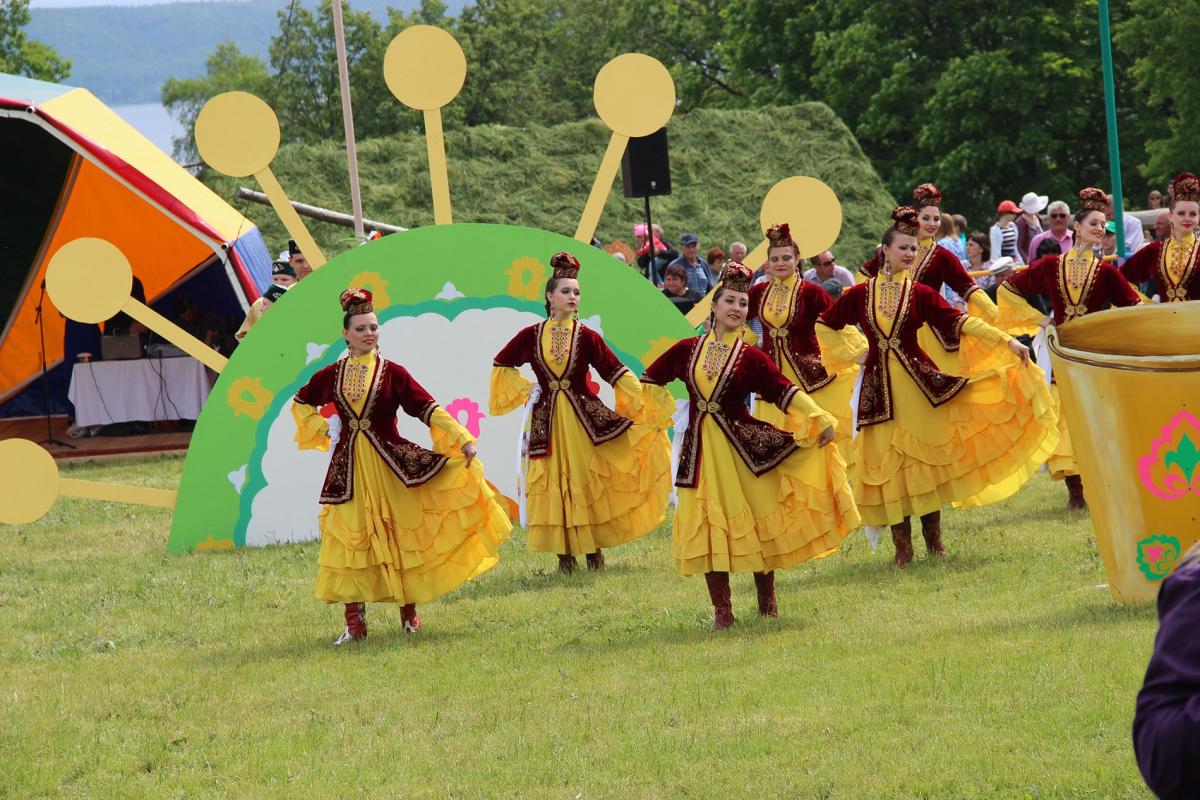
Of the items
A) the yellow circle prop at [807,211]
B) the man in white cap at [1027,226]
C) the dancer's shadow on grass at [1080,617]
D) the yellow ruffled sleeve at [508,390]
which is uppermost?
the yellow circle prop at [807,211]

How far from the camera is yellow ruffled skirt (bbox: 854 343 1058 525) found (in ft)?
26.4

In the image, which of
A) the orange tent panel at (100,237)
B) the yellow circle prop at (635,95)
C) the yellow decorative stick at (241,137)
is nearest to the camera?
the yellow decorative stick at (241,137)

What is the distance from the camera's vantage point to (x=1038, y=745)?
16.3ft

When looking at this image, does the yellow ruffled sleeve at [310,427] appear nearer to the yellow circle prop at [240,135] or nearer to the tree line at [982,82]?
the yellow circle prop at [240,135]

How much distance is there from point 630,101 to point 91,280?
354 centimetres

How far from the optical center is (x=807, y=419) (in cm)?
698

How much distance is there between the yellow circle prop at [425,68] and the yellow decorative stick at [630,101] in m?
0.94

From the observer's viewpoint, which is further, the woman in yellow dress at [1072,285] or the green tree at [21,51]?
the green tree at [21,51]

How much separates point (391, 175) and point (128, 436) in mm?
8337

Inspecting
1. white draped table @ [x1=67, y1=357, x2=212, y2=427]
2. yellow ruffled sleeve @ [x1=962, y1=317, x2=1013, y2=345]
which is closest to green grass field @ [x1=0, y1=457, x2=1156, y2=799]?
yellow ruffled sleeve @ [x1=962, y1=317, x2=1013, y2=345]

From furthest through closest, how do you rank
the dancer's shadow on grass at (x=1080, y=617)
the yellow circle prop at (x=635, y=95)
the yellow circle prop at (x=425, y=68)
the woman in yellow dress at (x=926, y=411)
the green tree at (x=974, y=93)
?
the green tree at (x=974, y=93)
the yellow circle prop at (x=635, y=95)
the yellow circle prop at (x=425, y=68)
the woman in yellow dress at (x=926, y=411)
the dancer's shadow on grass at (x=1080, y=617)

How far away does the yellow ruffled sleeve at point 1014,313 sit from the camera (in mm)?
8953

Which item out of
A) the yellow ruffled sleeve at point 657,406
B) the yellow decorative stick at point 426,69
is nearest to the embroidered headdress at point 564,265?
the yellow ruffled sleeve at point 657,406

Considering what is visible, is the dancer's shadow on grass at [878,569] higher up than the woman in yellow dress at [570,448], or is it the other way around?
the woman in yellow dress at [570,448]
